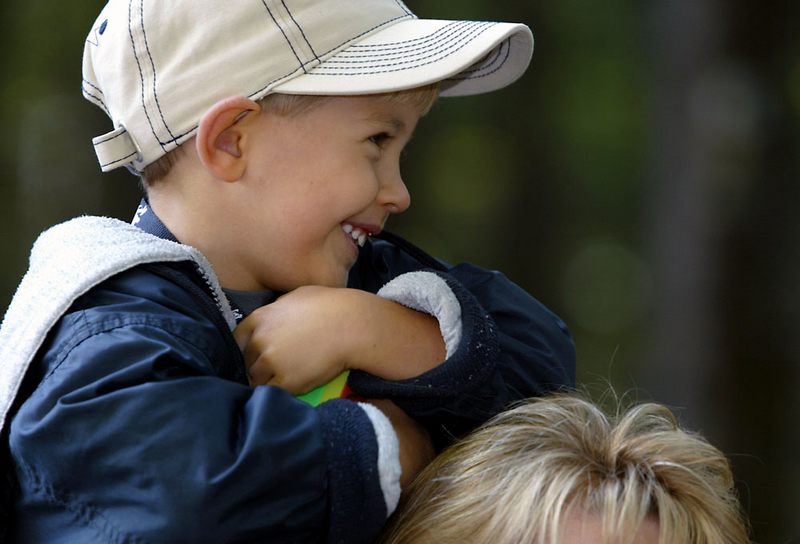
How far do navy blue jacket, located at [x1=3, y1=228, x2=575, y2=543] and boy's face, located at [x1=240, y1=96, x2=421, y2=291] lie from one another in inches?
14.2

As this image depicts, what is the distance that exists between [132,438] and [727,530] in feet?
3.38

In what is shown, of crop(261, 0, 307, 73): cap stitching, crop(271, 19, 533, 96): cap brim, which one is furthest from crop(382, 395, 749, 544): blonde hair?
crop(261, 0, 307, 73): cap stitching

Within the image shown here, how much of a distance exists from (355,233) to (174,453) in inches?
31.1

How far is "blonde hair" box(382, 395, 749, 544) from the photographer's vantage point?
5.95 feet

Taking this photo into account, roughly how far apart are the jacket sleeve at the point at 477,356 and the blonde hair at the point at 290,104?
35cm

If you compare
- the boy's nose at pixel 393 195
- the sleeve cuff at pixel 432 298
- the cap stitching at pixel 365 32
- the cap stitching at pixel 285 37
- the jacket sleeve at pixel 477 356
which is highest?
the cap stitching at pixel 285 37

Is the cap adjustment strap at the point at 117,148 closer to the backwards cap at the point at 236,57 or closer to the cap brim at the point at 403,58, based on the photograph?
the backwards cap at the point at 236,57

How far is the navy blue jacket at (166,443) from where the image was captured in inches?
62.7

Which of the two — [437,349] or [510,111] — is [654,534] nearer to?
[437,349]

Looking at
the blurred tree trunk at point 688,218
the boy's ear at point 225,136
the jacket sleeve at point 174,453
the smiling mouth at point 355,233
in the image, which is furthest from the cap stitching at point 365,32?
the blurred tree trunk at point 688,218

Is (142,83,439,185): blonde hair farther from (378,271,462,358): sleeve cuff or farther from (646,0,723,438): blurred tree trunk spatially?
(646,0,723,438): blurred tree trunk

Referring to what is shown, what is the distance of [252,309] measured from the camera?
7.39ft

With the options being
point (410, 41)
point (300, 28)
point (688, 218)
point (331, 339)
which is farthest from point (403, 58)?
point (688, 218)

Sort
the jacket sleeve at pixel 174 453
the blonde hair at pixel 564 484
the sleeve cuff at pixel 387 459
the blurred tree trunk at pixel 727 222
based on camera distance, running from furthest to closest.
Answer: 1. the blurred tree trunk at pixel 727 222
2. the blonde hair at pixel 564 484
3. the sleeve cuff at pixel 387 459
4. the jacket sleeve at pixel 174 453
